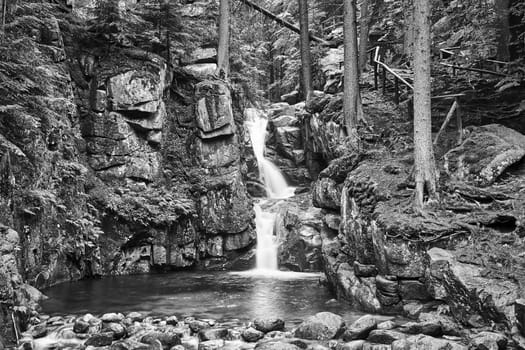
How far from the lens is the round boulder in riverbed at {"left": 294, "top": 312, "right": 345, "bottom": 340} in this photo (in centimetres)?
753

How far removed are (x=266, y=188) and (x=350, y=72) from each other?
290 inches

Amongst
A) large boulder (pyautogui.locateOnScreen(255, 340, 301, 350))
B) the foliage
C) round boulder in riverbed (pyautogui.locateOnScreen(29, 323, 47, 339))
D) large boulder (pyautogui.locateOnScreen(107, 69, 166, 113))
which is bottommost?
large boulder (pyautogui.locateOnScreen(255, 340, 301, 350))

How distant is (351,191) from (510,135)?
3945 mm

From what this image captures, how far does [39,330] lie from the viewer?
305 inches

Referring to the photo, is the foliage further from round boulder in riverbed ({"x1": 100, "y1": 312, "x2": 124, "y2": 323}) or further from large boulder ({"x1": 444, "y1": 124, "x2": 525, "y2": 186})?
round boulder in riverbed ({"x1": 100, "y1": 312, "x2": 124, "y2": 323})

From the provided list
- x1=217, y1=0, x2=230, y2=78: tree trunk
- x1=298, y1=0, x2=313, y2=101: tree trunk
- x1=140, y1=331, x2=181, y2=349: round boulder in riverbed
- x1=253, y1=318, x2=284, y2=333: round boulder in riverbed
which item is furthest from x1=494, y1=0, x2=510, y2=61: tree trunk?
x1=140, y1=331, x2=181, y2=349: round boulder in riverbed

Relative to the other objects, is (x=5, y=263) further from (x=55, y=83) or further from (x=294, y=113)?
(x=294, y=113)

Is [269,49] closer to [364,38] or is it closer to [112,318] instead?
[364,38]

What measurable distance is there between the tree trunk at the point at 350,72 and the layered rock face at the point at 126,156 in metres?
5.08

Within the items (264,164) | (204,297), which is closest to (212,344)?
(204,297)

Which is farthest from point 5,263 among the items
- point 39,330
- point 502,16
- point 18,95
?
point 502,16

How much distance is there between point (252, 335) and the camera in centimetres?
769

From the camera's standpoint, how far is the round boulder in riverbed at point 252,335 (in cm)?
766

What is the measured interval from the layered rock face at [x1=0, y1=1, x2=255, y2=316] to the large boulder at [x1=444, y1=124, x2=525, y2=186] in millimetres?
8747
